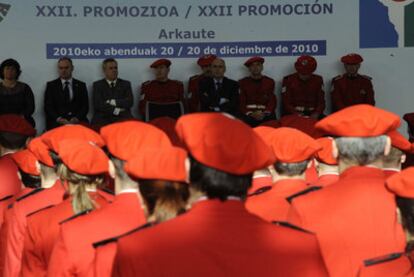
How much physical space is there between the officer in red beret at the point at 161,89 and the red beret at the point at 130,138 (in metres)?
9.08

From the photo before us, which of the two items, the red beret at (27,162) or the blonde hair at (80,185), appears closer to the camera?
the blonde hair at (80,185)

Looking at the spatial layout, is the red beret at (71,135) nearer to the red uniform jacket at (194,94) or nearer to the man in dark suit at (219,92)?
the man in dark suit at (219,92)

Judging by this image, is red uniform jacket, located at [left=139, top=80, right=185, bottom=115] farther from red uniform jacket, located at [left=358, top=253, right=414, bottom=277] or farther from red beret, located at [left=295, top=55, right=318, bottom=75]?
red uniform jacket, located at [left=358, top=253, right=414, bottom=277]

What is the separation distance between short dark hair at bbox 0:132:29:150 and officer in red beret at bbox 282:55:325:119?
6581 millimetres

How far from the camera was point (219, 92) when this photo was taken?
1324 cm

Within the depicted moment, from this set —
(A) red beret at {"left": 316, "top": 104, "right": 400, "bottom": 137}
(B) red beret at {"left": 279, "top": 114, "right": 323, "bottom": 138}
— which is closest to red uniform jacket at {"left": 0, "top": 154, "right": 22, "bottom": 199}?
(B) red beret at {"left": 279, "top": 114, "right": 323, "bottom": 138}

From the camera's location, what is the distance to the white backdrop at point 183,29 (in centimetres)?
1390

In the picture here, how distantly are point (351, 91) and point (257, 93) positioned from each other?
51.5 inches

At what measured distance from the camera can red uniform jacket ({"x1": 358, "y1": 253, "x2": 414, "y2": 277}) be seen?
11.2ft

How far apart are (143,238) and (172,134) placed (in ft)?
18.0

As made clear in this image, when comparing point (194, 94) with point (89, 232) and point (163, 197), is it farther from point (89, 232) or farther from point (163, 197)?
point (163, 197)

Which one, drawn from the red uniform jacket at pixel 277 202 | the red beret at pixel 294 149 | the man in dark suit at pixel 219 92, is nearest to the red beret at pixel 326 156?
the red beret at pixel 294 149

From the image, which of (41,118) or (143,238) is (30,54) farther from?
(143,238)

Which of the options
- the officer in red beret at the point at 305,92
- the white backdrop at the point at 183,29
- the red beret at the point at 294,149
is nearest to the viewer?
the red beret at the point at 294,149
